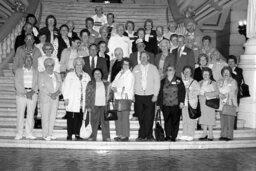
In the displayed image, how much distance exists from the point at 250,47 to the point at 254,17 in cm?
80

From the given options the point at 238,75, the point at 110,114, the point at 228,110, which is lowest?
the point at 110,114

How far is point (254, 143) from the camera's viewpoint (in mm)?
10453

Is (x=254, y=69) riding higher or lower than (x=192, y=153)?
higher

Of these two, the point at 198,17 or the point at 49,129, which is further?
the point at 198,17

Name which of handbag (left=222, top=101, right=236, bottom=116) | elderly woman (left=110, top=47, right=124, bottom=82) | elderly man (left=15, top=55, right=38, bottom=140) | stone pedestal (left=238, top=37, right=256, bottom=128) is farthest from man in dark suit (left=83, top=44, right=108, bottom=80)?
stone pedestal (left=238, top=37, right=256, bottom=128)

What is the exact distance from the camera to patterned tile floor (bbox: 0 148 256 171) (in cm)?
786

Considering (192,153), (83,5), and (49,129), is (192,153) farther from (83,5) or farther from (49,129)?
(83,5)

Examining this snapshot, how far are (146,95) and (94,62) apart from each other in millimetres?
1398

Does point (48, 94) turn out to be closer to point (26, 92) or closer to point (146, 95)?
point (26, 92)

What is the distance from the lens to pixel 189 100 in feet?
33.1

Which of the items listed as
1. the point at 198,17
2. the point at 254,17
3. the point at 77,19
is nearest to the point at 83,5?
the point at 77,19

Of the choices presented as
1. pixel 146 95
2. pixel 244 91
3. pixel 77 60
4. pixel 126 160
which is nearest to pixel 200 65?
pixel 244 91

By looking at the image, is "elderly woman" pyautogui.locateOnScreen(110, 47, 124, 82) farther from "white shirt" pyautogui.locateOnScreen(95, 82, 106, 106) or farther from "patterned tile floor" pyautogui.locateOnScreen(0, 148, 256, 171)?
"patterned tile floor" pyautogui.locateOnScreen(0, 148, 256, 171)

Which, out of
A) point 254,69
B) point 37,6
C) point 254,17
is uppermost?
point 37,6
